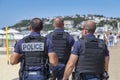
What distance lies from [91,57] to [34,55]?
102 cm

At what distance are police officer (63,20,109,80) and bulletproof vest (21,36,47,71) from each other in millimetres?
497

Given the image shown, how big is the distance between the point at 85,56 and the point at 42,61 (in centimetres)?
78

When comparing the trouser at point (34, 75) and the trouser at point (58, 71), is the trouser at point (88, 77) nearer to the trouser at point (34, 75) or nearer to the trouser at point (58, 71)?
the trouser at point (34, 75)

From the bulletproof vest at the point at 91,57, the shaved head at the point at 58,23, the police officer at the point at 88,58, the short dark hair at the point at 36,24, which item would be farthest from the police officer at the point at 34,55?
the shaved head at the point at 58,23

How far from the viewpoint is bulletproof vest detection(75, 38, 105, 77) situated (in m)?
8.04

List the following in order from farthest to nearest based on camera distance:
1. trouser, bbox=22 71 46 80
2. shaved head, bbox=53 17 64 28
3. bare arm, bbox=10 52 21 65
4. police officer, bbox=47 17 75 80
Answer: shaved head, bbox=53 17 64 28 → police officer, bbox=47 17 75 80 → bare arm, bbox=10 52 21 65 → trouser, bbox=22 71 46 80

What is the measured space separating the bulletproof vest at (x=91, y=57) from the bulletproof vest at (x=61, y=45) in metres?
1.68

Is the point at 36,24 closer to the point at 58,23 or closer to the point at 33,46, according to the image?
the point at 33,46

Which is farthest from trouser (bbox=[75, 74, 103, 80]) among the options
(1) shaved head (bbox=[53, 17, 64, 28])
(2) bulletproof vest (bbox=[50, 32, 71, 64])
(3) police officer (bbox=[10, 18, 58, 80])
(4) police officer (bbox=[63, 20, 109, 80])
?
(1) shaved head (bbox=[53, 17, 64, 28])

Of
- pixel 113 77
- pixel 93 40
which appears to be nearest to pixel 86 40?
pixel 93 40

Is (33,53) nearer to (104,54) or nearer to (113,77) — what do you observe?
(104,54)

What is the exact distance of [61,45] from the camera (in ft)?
32.3

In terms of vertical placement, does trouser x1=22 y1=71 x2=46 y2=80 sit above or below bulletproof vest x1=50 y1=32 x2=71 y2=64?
below

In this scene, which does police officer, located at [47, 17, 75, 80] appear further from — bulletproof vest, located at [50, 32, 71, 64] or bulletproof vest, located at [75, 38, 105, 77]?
bulletproof vest, located at [75, 38, 105, 77]
